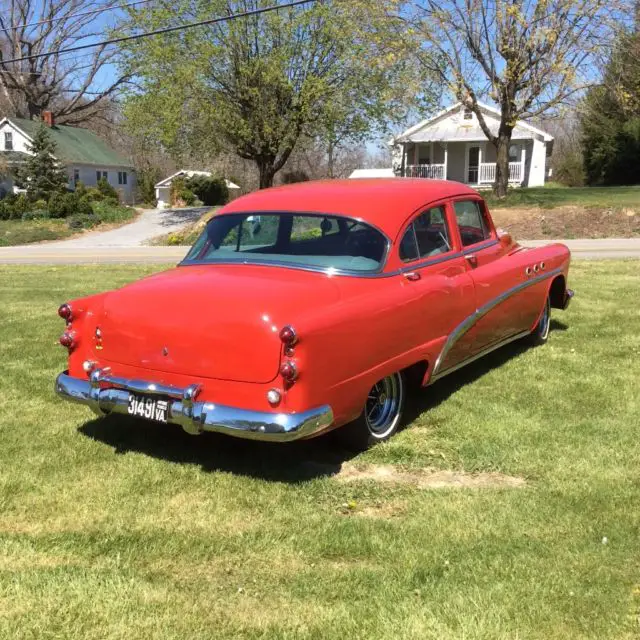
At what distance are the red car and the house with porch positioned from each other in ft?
126

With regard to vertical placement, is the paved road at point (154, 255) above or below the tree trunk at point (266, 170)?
below

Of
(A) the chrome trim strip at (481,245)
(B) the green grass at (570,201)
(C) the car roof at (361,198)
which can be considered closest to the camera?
(C) the car roof at (361,198)

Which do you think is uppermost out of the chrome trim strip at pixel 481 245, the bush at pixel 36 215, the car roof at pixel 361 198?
the car roof at pixel 361 198

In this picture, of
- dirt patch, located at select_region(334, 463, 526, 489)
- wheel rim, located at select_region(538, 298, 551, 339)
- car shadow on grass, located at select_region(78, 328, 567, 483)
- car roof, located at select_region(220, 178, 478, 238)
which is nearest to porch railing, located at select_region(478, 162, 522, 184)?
wheel rim, located at select_region(538, 298, 551, 339)

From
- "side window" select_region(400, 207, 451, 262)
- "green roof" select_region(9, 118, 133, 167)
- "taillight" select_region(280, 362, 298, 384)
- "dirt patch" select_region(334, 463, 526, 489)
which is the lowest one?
"dirt patch" select_region(334, 463, 526, 489)

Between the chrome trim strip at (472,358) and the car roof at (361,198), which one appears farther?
the chrome trim strip at (472,358)

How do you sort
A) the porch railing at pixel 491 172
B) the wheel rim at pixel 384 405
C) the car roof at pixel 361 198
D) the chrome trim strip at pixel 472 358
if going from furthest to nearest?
1. the porch railing at pixel 491 172
2. the chrome trim strip at pixel 472 358
3. the car roof at pixel 361 198
4. the wheel rim at pixel 384 405

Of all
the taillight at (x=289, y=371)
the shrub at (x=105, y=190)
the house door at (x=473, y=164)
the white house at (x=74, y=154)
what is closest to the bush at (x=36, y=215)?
the shrub at (x=105, y=190)

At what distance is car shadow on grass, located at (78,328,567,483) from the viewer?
4.27m

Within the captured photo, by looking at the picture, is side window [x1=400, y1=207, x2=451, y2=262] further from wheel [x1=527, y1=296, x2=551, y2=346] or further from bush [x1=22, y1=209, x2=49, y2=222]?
bush [x1=22, y1=209, x2=49, y2=222]

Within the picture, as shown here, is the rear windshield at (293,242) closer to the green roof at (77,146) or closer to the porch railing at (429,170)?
the porch railing at (429,170)

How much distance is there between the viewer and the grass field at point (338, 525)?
9.09 ft

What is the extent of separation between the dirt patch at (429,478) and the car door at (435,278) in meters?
0.88

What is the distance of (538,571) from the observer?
3035mm
